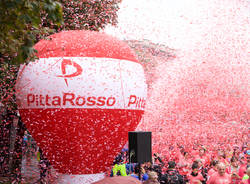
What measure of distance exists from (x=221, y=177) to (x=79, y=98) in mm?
3685

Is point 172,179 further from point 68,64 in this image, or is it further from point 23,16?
point 23,16

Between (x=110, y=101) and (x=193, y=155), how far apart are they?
3.98m

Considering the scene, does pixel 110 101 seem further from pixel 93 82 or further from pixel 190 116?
pixel 190 116

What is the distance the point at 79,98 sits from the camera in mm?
8891

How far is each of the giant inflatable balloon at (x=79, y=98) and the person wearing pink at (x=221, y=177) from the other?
8.72ft

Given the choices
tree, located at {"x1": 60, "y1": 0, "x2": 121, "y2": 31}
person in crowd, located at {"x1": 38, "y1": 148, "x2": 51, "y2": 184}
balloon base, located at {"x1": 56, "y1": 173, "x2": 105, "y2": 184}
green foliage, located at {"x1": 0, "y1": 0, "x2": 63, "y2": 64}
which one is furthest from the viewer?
tree, located at {"x1": 60, "y1": 0, "x2": 121, "y2": 31}

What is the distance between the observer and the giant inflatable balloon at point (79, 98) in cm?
891

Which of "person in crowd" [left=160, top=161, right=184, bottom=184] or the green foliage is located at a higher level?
the green foliage

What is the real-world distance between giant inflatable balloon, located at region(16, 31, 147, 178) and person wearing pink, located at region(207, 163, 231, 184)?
8.72ft

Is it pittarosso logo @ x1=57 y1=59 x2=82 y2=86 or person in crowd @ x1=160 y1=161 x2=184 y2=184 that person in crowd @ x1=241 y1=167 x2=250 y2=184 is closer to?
person in crowd @ x1=160 y1=161 x2=184 y2=184

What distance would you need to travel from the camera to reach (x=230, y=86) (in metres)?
37.9

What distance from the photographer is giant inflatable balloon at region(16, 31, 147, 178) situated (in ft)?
29.2

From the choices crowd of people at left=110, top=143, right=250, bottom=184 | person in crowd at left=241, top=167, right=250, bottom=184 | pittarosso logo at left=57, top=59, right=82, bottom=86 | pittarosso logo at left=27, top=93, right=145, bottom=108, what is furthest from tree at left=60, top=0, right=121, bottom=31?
person in crowd at left=241, top=167, right=250, bottom=184

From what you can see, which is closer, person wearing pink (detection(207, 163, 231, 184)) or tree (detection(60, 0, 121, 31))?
person wearing pink (detection(207, 163, 231, 184))
